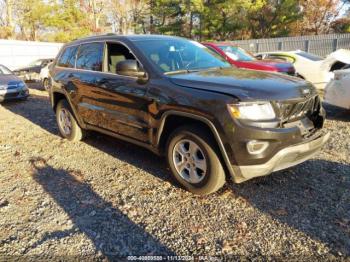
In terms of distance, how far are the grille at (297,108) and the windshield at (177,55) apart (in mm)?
1356

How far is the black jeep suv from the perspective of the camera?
323 centimetres

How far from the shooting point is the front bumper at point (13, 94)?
10805mm

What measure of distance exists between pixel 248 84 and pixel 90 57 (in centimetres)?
284

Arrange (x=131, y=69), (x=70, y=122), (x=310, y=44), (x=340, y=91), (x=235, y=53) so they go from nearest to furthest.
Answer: (x=131, y=69) < (x=70, y=122) < (x=340, y=91) < (x=235, y=53) < (x=310, y=44)

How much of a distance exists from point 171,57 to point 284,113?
5.75ft

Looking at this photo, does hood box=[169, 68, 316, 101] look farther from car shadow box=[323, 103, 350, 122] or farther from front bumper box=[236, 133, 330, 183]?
car shadow box=[323, 103, 350, 122]

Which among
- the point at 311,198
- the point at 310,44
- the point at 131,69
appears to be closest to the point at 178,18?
the point at 310,44

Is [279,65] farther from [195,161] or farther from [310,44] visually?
[310,44]

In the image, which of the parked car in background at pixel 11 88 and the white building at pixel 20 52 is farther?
the white building at pixel 20 52

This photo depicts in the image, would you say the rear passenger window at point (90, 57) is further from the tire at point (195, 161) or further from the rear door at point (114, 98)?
the tire at point (195, 161)

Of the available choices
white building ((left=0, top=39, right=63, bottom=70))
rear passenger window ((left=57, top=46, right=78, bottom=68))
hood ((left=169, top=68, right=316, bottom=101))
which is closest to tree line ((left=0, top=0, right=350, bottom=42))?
white building ((left=0, top=39, right=63, bottom=70))

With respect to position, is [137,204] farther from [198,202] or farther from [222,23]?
[222,23]

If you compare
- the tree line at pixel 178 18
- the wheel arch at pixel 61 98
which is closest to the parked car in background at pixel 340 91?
the wheel arch at pixel 61 98

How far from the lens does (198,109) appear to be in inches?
134
